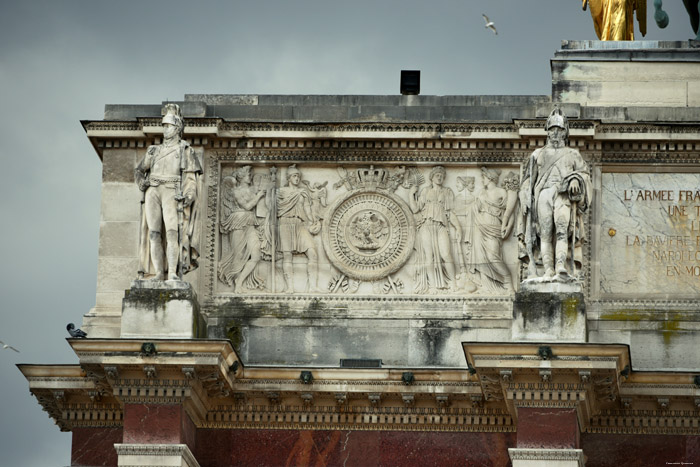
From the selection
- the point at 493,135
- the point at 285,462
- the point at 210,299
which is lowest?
the point at 285,462

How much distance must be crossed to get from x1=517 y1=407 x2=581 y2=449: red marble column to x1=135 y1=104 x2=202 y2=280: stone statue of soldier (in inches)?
214

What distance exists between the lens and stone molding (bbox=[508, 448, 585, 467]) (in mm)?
34406

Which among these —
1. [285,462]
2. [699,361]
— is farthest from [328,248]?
[699,361]

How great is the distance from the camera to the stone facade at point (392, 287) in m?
35.2

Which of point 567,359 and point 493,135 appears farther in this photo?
point 493,135

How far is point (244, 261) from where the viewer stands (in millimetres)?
37656

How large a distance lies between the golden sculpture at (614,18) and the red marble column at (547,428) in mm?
7213

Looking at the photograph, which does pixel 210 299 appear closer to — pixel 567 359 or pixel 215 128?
pixel 215 128

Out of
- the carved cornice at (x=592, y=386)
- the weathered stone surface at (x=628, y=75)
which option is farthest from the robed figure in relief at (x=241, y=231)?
the weathered stone surface at (x=628, y=75)

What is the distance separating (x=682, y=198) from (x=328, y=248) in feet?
17.7

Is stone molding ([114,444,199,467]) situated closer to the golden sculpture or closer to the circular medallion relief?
the circular medallion relief

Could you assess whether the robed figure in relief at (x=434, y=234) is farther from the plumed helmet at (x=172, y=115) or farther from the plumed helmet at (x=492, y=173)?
the plumed helmet at (x=172, y=115)

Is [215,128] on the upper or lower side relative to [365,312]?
upper

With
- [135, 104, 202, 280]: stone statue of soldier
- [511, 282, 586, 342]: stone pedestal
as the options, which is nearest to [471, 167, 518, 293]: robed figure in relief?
[511, 282, 586, 342]: stone pedestal
